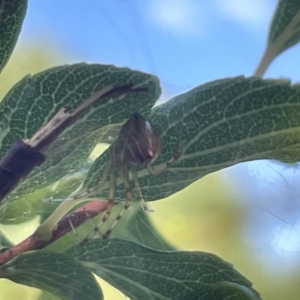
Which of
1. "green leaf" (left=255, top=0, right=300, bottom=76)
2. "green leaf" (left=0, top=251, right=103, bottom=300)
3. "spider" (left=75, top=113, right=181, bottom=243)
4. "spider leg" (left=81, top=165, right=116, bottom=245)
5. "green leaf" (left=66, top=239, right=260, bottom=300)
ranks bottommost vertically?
"green leaf" (left=0, top=251, right=103, bottom=300)

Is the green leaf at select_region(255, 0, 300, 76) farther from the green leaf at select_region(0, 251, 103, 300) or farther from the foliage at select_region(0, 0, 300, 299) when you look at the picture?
the green leaf at select_region(0, 251, 103, 300)

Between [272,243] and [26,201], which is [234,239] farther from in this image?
[26,201]

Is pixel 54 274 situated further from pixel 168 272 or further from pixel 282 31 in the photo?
pixel 282 31

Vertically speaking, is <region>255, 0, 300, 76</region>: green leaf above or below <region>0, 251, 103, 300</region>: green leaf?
above

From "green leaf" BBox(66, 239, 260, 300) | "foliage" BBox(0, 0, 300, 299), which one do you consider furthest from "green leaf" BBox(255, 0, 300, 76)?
"green leaf" BBox(66, 239, 260, 300)

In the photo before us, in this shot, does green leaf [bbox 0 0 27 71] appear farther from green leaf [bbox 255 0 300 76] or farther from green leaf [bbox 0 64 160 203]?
green leaf [bbox 255 0 300 76]
